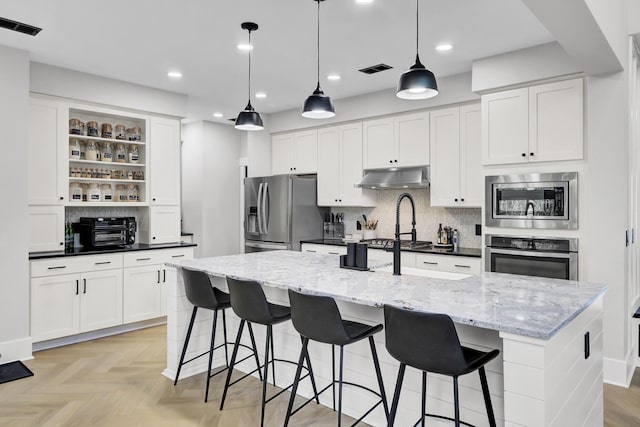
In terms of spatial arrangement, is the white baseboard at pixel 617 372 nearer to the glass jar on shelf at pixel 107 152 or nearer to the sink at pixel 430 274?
the sink at pixel 430 274

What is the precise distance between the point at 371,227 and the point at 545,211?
2398mm

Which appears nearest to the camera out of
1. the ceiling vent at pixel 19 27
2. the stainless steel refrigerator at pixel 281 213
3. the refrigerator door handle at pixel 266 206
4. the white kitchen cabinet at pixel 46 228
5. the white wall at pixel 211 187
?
the ceiling vent at pixel 19 27

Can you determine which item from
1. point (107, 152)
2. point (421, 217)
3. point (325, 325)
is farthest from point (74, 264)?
point (421, 217)

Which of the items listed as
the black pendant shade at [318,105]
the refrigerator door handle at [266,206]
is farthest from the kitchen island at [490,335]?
the refrigerator door handle at [266,206]

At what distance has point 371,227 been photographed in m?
5.71

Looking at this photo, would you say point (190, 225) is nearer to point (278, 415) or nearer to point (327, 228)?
point (327, 228)

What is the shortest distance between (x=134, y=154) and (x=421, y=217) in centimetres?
353

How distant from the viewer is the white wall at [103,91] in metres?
4.22

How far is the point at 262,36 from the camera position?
11.5 ft

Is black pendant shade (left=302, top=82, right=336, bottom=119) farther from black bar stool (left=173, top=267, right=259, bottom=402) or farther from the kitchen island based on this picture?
black bar stool (left=173, top=267, right=259, bottom=402)

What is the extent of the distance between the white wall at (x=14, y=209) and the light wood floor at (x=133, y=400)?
32cm

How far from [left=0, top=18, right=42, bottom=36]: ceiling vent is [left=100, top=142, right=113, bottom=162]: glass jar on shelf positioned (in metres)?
1.62

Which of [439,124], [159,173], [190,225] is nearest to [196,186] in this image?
[190,225]

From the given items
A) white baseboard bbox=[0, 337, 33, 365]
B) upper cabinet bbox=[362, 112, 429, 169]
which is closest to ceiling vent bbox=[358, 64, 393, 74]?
upper cabinet bbox=[362, 112, 429, 169]
